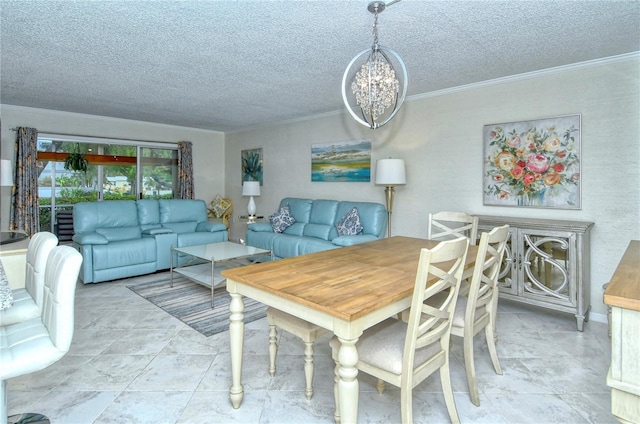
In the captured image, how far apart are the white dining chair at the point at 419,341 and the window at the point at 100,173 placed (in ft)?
19.1

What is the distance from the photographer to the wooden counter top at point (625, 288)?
1085 mm

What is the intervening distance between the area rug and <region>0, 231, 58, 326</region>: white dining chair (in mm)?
1231

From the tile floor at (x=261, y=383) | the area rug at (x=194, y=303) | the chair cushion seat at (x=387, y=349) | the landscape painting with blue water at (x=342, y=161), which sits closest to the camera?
the chair cushion seat at (x=387, y=349)

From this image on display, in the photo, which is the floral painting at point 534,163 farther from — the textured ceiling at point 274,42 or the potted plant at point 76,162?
the potted plant at point 76,162

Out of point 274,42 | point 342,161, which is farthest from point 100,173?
point 274,42

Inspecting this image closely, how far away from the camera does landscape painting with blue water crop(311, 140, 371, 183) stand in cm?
489

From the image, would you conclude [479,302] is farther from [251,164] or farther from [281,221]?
[251,164]

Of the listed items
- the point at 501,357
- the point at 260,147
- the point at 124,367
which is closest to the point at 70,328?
the point at 124,367

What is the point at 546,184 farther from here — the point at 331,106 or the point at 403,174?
the point at 331,106

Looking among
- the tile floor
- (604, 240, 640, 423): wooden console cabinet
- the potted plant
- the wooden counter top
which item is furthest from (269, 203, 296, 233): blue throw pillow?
(604, 240, 640, 423): wooden console cabinet

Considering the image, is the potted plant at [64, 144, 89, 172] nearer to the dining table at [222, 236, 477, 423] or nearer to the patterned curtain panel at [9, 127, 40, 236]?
the patterned curtain panel at [9, 127, 40, 236]

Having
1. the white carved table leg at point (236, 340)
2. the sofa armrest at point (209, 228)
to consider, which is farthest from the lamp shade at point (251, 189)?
the white carved table leg at point (236, 340)

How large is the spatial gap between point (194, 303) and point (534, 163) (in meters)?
3.67

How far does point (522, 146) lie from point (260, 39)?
8.81 feet
